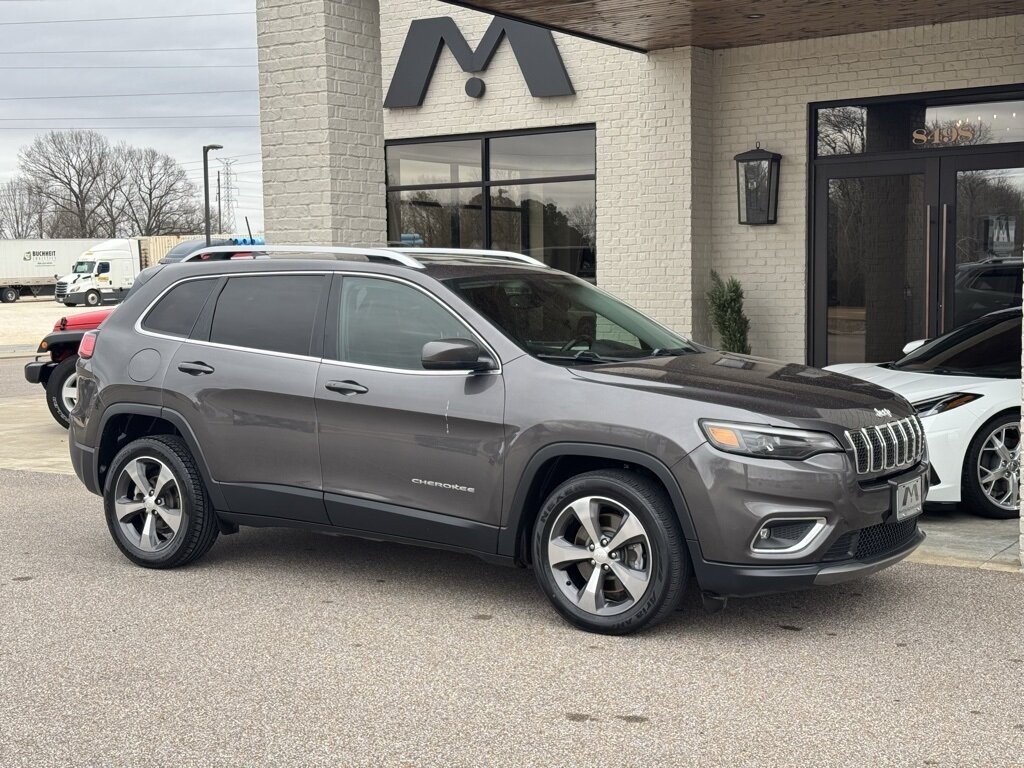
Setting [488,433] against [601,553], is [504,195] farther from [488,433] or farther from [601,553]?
[601,553]

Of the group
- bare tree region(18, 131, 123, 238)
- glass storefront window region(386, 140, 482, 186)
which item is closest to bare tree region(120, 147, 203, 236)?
bare tree region(18, 131, 123, 238)

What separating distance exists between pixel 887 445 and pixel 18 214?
10176 cm

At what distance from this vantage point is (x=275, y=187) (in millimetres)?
10844

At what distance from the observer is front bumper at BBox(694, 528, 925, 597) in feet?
17.4

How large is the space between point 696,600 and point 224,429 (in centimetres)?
257

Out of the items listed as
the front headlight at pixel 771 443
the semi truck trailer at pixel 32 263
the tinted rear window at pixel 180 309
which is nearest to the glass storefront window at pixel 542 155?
the tinted rear window at pixel 180 309

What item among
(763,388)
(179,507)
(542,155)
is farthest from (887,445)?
(542,155)

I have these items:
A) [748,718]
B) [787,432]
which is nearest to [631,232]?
[787,432]

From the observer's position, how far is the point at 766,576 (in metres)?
5.30

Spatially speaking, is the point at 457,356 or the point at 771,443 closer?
the point at 771,443

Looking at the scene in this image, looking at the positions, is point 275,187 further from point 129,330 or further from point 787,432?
point 787,432

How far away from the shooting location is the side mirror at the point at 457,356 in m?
5.68

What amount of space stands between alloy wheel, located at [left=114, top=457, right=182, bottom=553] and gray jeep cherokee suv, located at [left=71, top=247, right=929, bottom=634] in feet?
0.05

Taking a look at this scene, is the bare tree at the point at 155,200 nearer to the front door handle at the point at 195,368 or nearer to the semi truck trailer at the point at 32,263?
the semi truck trailer at the point at 32,263
